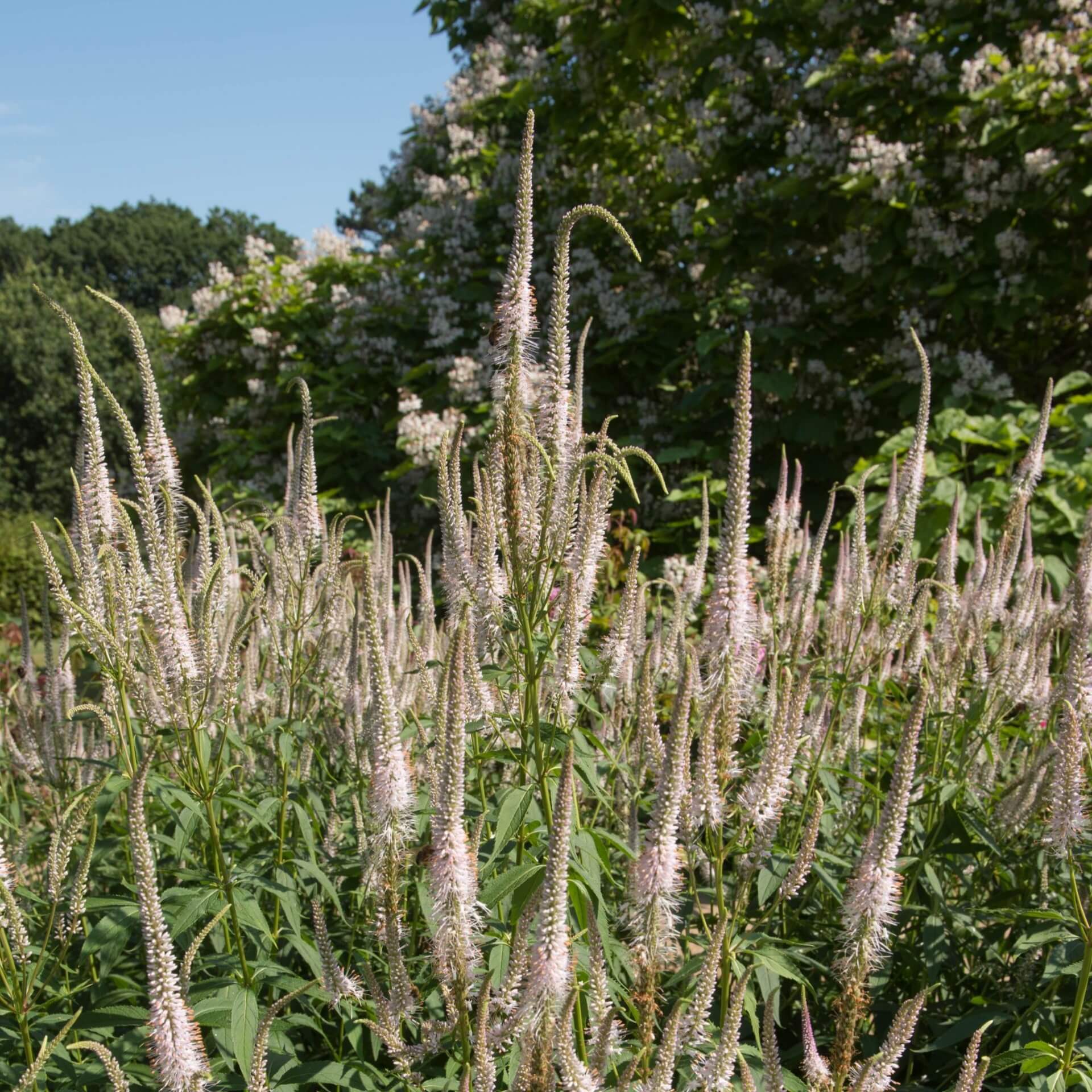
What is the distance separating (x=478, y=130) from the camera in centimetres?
1311

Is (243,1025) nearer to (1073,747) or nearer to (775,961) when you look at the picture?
(775,961)

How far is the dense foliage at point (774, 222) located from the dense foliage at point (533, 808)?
4.24 meters

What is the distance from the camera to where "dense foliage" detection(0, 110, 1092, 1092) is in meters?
1.98

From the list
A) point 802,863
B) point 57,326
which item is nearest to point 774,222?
point 802,863

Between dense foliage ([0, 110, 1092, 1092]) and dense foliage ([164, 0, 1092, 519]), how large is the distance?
4240mm

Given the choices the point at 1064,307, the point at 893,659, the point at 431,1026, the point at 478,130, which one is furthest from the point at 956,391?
the point at 478,130

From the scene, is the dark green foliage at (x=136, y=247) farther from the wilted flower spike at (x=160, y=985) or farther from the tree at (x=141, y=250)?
the wilted flower spike at (x=160, y=985)

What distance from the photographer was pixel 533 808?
9.04 ft

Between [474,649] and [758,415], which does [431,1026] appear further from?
[758,415]

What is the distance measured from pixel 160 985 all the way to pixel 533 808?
3.88 ft

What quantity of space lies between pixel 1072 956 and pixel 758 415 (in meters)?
6.82

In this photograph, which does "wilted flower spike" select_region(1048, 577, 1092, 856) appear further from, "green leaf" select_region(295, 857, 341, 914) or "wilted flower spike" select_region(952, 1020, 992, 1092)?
"green leaf" select_region(295, 857, 341, 914)

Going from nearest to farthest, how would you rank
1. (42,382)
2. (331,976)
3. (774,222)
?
(331,976), (774,222), (42,382)

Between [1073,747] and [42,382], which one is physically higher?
[42,382]
